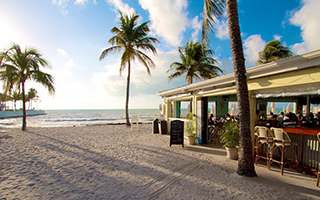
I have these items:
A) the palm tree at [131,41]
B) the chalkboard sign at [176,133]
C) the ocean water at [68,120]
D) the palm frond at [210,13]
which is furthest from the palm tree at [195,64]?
the ocean water at [68,120]

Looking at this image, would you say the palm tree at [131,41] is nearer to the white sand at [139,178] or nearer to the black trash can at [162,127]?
the black trash can at [162,127]

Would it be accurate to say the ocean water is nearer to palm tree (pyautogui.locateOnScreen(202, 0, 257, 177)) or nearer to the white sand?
the white sand

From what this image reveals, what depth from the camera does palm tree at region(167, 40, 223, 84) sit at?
1588 centimetres

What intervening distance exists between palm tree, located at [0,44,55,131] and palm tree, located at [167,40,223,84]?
11514 mm

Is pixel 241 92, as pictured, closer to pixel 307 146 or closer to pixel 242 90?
pixel 242 90

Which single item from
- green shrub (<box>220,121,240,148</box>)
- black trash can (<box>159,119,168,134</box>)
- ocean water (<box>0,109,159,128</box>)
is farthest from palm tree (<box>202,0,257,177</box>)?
ocean water (<box>0,109,159,128</box>)

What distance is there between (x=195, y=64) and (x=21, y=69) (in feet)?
47.1

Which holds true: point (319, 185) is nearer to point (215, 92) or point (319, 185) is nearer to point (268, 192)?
point (268, 192)

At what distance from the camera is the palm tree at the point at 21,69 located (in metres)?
10.8

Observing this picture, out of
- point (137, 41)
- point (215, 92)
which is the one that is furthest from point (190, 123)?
point (137, 41)

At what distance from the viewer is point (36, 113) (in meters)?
57.8

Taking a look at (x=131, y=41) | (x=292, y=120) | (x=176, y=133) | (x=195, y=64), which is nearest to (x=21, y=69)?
(x=131, y=41)

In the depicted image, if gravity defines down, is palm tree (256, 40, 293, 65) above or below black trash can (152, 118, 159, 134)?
above

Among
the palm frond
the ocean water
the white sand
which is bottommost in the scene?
the ocean water
